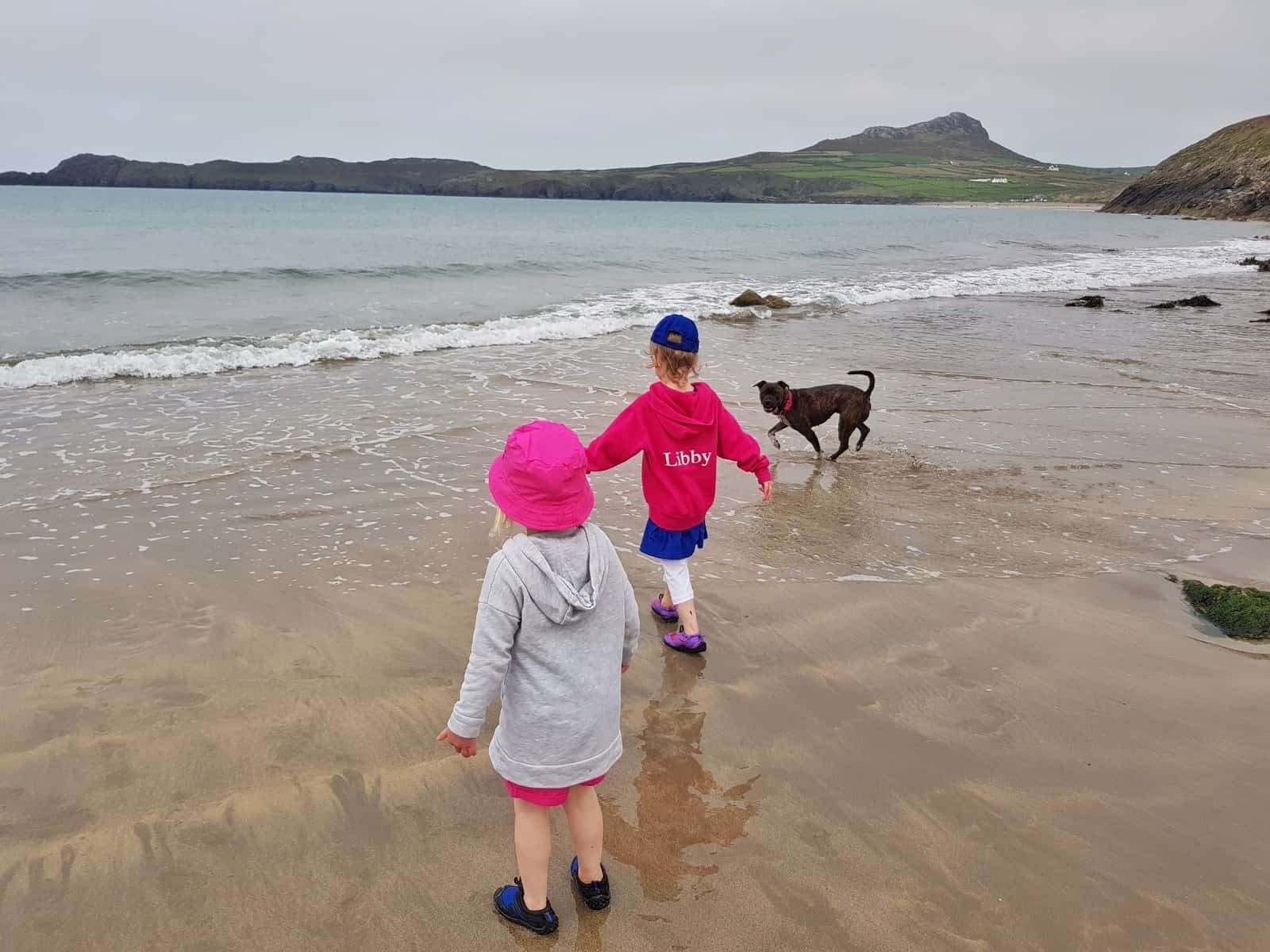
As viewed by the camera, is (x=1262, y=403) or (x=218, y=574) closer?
(x=218, y=574)

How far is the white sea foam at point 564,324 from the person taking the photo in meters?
11.4

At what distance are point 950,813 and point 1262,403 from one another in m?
10.1

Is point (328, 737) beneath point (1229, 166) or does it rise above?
beneath

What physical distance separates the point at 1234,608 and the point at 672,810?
365 cm

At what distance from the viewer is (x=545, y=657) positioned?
100.0 inches

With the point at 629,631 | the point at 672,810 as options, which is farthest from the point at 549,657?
the point at 672,810

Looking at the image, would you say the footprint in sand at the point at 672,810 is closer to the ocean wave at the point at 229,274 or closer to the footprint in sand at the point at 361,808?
the footprint in sand at the point at 361,808

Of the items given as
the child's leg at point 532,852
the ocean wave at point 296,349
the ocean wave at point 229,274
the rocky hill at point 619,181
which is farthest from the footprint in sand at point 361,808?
the rocky hill at point 619,181

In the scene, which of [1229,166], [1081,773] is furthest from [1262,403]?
[1229,166]

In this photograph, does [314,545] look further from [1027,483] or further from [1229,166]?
[1229,166]

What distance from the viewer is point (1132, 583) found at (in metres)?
5.23

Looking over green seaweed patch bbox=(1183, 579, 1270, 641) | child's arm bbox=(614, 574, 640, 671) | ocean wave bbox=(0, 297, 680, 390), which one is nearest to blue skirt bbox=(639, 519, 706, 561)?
child's arm bbox=(614, 574, 640, 671)

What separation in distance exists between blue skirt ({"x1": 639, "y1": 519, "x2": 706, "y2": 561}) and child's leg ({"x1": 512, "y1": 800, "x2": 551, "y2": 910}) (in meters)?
1.98

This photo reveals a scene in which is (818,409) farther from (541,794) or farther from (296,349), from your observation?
(296,349)
